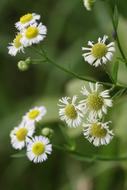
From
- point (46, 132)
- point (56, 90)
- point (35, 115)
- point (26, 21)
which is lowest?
point (46, 132)

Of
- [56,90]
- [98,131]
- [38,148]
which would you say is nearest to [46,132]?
[38,148]

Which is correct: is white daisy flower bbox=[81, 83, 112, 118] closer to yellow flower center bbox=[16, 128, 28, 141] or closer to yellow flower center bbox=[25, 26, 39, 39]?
yellow flower center bbox=[25, 26, 39, 39]

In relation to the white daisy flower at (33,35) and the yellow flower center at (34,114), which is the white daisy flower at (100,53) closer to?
the white daisy flower at (33,35)

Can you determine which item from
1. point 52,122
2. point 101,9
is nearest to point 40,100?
point 52,122

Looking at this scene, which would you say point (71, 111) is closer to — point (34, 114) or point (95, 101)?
point (95, 101)

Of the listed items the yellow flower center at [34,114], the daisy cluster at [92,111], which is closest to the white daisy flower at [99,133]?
the daisy cluster at [92,111]

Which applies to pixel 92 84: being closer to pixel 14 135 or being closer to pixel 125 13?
pixel 14 135

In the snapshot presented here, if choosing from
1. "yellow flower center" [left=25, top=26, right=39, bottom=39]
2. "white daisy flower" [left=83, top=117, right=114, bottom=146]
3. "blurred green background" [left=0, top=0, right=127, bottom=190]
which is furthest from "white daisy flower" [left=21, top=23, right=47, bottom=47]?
"blurred green background" [left=0, top=0, right=127, bottom=190]
